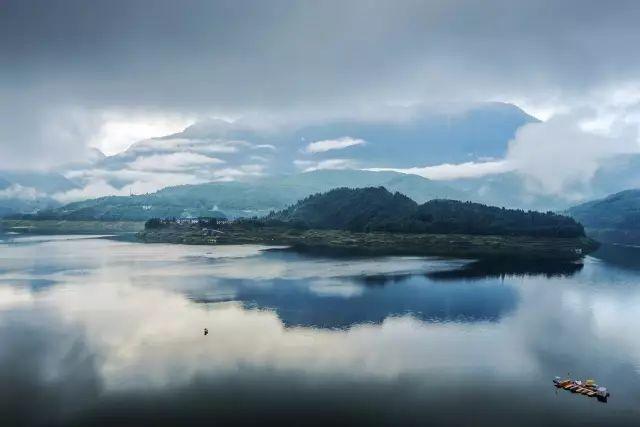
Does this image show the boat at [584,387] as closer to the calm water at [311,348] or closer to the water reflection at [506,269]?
the calm water at [311,348]

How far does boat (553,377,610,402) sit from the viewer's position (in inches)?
1720

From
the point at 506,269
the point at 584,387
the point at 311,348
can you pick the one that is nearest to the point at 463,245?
the point at 506,269

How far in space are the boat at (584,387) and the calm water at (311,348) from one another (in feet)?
2.58

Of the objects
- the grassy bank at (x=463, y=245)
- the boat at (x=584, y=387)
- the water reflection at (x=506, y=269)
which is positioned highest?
the grassy bank at (x=463, y=245)

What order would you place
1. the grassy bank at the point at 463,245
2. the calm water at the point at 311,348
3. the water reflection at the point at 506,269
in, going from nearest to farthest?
the calm water at the point at 311,348 → the water reflection at the point at 506,269 → the grassy bank at the point at 463,245

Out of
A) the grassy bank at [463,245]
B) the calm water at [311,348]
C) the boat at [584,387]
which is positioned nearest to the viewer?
the calm water at [311,348]

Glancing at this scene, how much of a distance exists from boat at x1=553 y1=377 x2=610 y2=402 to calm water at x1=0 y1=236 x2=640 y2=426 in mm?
785

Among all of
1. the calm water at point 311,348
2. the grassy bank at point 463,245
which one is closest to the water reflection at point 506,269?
the calm water at point 311,348

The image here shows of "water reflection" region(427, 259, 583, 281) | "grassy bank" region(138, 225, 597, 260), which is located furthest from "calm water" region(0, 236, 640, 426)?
"grassy bank" region(138, 225, 597, 260)

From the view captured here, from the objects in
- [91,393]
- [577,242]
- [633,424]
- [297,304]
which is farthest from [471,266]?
[91,393]

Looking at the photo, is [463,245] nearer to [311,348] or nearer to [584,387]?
[311,348]

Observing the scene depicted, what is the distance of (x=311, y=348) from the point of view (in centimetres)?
5600

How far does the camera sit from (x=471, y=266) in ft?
429

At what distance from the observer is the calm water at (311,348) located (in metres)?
40.4
